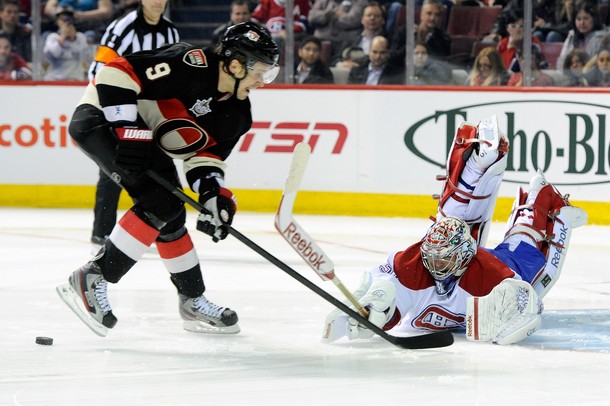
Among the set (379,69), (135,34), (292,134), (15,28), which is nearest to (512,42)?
(379,69)

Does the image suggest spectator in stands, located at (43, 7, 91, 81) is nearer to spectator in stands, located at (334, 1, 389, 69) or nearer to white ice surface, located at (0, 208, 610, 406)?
spectator in stands, located at (334, 1, 389, 69)

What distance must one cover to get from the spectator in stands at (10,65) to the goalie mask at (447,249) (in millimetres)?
4447

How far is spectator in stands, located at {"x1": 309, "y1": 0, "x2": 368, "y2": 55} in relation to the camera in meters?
7.57

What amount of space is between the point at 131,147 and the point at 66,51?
13.6ft

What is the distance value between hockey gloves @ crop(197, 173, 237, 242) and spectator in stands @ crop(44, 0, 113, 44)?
13.2 feet

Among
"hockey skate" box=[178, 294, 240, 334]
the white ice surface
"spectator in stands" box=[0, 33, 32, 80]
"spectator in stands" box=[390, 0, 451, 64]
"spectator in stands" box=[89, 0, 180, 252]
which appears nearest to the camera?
the white ice surface

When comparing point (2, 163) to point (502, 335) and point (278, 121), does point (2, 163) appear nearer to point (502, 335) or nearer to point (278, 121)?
point (278, 121)

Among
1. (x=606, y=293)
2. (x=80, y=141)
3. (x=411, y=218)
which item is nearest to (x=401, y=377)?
(x=80, y=141)

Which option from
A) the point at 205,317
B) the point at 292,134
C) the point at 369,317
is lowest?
the point at 292,134

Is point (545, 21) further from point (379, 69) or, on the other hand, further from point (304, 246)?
point (304, 246)

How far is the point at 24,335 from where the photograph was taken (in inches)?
163

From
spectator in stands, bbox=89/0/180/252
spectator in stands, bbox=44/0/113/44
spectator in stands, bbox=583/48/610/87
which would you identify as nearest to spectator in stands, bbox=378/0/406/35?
spectator in stands, bbox=583/48/610/87

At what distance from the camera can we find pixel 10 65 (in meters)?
7.91

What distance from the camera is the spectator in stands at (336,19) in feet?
24.8
